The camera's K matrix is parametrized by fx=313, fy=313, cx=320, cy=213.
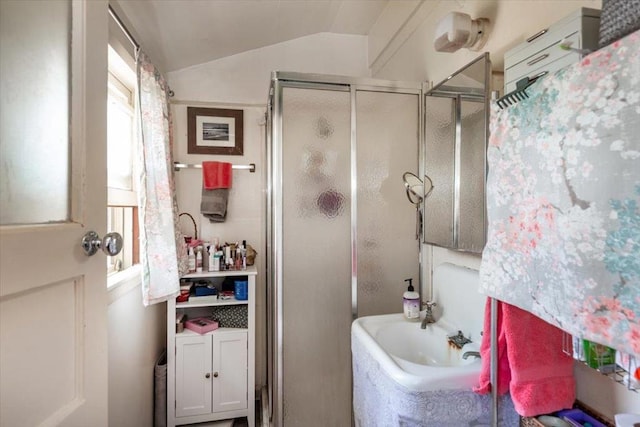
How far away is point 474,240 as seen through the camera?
1334mm

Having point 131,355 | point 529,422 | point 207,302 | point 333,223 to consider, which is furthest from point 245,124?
point 529,422

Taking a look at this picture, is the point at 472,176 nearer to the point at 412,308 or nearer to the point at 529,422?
the point at 412,308

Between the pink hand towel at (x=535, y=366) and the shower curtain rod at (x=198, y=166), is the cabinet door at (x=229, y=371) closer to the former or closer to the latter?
the shower curtain rod at (x=198, y=166)

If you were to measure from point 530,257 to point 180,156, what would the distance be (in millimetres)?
2321

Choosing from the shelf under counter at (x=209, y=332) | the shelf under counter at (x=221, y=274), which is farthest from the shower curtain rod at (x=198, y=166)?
the shelf under counter at (x=209, y=332)

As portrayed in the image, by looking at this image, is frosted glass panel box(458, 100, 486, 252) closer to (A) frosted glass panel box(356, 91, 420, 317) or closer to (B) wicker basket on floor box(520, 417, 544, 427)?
(A) frosted glass panel box(356, 91, 420, 317)

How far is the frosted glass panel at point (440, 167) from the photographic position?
5.00ft

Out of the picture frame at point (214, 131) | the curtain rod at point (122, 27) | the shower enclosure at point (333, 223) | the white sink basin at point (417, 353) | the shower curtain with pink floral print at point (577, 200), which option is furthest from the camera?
the picture frame at point (214, 131)

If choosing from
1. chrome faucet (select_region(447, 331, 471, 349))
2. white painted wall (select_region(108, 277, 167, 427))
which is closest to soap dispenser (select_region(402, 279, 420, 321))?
chrome faucet (select_region(447, 331, 471, 349))

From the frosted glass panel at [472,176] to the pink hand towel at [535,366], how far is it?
415 mm

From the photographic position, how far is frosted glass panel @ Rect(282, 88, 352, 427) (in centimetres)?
171

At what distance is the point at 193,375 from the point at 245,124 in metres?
1.82

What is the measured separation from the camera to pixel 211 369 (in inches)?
80.7

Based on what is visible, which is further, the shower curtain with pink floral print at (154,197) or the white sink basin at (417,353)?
the shower curtain with pink floral print at (154,197)
